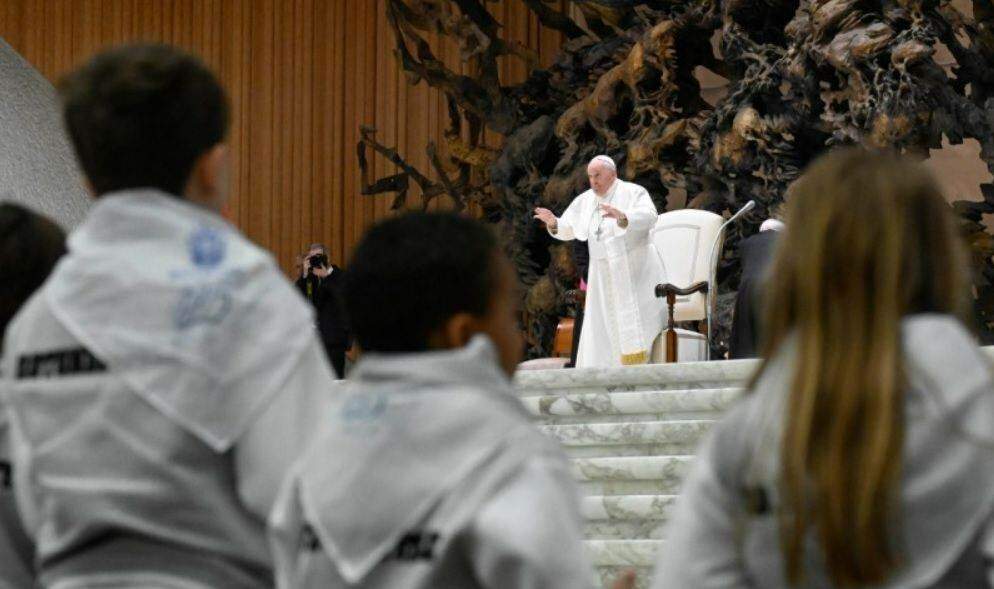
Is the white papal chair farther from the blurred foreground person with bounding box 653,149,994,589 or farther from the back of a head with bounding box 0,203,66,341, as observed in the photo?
the blurred foreground person with bounding box 653,149,994,589

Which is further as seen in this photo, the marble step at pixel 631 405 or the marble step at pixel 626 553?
the marble step at pixel 631 405

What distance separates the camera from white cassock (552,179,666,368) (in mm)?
11000

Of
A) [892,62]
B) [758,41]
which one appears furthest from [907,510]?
[758,41]

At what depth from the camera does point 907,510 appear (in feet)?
4.80

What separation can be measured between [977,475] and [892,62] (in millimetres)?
9981

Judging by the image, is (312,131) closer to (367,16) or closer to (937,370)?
(367,16)

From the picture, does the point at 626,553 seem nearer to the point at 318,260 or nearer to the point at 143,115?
the point at 143,115

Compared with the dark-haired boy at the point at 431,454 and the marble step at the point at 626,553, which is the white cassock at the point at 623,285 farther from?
the dark-haired boy at the point at 431,454

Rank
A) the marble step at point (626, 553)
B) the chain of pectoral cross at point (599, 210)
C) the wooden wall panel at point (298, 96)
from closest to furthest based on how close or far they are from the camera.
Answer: the marble step at point (626, 553)
the chain of pectoral cross at point (599, 210)
the wooden wall panel at point (298, 96)

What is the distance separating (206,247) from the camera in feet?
5.79

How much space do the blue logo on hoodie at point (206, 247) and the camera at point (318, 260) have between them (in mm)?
11360

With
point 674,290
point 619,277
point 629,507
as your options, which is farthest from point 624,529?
point 619,277

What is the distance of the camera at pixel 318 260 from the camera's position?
13.1m

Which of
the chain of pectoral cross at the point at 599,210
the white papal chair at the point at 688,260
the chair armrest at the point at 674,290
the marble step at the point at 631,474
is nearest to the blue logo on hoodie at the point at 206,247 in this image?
the marble step at the point at 631,474
